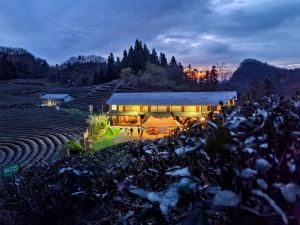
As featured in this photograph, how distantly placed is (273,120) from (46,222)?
2132 millimetres

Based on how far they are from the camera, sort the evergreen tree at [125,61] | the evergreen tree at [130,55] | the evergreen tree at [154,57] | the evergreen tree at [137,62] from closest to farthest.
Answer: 1. the evergreen tree at [137,62]
2. the evergreen tree at [130,55]
3. the evergreen tree at [125,61]
4. the evergreen tree at [154,57]

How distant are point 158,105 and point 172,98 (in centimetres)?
125

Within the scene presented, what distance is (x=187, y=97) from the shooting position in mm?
29781

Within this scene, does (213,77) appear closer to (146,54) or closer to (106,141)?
(146,54)

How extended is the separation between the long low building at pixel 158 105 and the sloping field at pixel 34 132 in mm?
3210

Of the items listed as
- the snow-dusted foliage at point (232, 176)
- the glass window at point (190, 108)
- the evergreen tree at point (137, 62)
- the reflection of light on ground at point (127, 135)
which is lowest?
the reflection of light on ground at point (127, 135)

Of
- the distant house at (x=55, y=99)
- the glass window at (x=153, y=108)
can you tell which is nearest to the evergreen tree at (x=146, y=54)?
the distant house at (x=55, y=99)

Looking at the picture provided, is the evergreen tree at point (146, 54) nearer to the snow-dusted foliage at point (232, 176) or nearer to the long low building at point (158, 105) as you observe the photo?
the long low building at point (158, 105)

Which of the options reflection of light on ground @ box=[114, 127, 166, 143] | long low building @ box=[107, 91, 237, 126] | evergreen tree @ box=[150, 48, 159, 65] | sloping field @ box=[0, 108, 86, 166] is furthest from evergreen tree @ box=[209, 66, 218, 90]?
reflection of light on ground @ box=[114, 127, 166, 143]

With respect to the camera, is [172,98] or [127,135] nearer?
[127,135]

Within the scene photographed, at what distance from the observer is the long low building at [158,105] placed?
94.9 feet

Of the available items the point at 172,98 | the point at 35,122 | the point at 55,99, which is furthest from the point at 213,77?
the point at 35,122

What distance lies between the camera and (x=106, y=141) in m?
25.4

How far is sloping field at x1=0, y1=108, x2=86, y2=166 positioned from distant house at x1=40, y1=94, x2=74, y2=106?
6.93 metres
